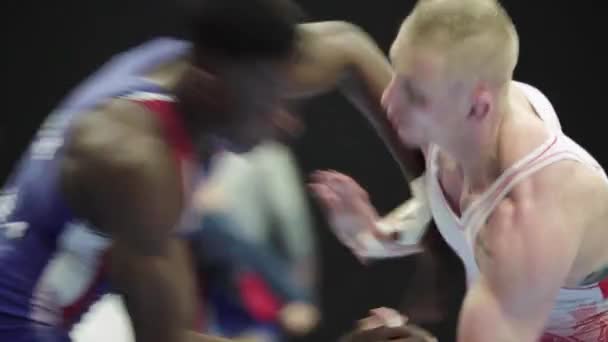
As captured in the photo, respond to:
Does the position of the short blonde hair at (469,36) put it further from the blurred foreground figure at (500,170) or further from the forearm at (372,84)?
the forearm at (372,84)

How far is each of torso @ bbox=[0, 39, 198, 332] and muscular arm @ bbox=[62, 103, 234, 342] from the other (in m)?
0.03

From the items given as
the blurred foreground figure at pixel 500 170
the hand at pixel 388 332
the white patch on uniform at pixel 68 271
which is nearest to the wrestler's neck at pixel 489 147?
the blurred foreground figure at pixel 500 170

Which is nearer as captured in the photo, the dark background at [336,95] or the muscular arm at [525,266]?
the muscular arm at [525,266]

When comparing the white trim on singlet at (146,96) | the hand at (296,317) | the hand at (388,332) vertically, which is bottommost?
the hand at (296,317)

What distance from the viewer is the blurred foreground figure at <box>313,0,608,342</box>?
1268 millimetres

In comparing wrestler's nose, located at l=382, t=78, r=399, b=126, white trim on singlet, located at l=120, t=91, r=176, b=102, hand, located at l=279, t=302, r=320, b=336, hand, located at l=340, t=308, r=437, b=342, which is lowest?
hand, located at l=279, t=302, r=320, b=336

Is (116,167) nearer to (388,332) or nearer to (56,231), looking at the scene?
(56,231)

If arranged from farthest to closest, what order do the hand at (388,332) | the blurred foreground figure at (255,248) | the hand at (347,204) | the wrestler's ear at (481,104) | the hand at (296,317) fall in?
the hand at (296,317)
the blurred foreground figure at (255,248)
the hand at (347,204)
the hand at (388,332)
the wrestler's ear at (481,104)

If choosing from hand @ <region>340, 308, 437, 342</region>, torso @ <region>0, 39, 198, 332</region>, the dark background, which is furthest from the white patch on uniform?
the dark background

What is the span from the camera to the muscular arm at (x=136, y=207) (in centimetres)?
123

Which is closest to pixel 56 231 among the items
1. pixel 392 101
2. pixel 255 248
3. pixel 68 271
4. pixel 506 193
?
pixel 68 271

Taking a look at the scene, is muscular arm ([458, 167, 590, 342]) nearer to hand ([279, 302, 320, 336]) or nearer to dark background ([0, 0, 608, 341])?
hand ([279, 302, 320, 336])

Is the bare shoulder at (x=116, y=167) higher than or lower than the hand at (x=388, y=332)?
higher

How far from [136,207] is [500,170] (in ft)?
1.61
